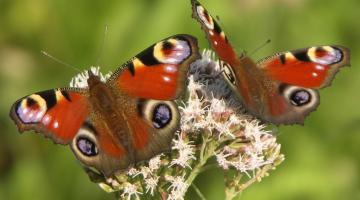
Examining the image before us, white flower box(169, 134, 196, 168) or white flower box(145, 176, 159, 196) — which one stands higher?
white flower box(169, 134, 196, 168)

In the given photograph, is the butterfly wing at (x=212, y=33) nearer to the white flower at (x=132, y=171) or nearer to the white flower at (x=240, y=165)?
the white flower at (x=240, y=165)

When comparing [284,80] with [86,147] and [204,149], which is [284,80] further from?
[86,147]

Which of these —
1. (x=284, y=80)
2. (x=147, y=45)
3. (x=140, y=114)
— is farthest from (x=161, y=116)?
(x=147, y=45)

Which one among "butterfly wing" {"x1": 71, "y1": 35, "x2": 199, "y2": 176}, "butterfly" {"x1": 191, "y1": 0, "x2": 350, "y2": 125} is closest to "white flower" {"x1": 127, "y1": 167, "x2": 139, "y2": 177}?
"butterfly wing" {"x1": 71, "y1": 35, "x2": 199, "y2": 176}

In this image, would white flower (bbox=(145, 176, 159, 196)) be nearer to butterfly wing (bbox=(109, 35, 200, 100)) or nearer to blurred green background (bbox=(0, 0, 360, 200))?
butterfly wing (bbox=(109, 35, 200, 100))

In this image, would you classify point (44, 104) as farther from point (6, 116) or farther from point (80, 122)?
point (6, 116)

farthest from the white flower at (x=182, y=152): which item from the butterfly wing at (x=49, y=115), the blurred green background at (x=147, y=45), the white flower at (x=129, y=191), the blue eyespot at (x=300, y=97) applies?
the blurred green background at (x=147, y=45)
